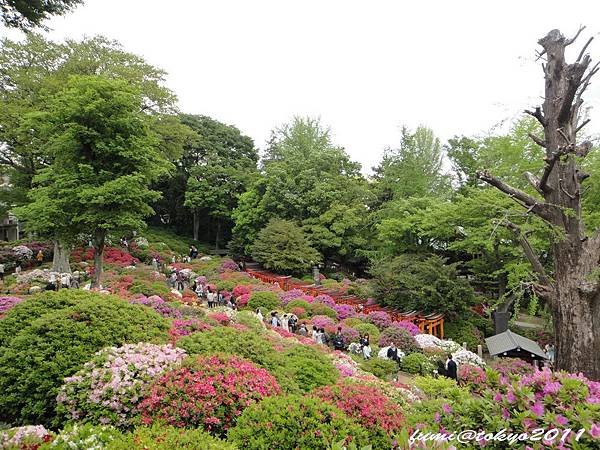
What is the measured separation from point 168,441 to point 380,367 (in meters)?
8.57

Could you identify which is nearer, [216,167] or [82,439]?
[82,439]

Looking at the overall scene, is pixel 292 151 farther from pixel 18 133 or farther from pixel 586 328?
pixel 586 328

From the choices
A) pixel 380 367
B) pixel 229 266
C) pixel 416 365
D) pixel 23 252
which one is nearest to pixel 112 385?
pixel 380 367

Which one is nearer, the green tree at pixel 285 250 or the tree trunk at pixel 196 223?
the green tree at pixel 285 250

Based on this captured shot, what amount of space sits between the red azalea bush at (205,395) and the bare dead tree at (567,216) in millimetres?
3923

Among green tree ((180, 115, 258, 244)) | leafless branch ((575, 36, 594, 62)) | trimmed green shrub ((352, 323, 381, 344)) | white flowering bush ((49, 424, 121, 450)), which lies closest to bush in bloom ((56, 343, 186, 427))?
white flowering bush ((49, 424, 121, 450))

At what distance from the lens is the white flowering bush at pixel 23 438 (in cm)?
358

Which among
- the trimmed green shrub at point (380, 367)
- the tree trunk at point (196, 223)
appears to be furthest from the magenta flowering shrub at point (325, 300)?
the tree trunk at point (196, 223)

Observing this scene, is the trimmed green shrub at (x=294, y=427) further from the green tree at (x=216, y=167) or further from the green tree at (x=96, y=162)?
the green tree at (x=216, y=167)

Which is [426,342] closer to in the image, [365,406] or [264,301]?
[264,301]

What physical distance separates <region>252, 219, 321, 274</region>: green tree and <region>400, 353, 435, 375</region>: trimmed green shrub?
14.0 meters

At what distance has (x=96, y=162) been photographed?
15.1 metres

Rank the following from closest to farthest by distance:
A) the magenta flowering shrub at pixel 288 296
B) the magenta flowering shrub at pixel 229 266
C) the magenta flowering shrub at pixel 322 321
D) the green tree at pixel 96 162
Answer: the green tree at pixel 96 162 → the magenta flowering shrub at pixel 322 321 → the magenta flowering shrub at pixel 288 296 → the magenta flowering shrub at pixel 229 266

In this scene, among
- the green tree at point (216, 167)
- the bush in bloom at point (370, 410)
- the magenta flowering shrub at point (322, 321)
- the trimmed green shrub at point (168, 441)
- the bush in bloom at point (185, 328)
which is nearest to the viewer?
the trimmed green shrub at point (168, 441)
